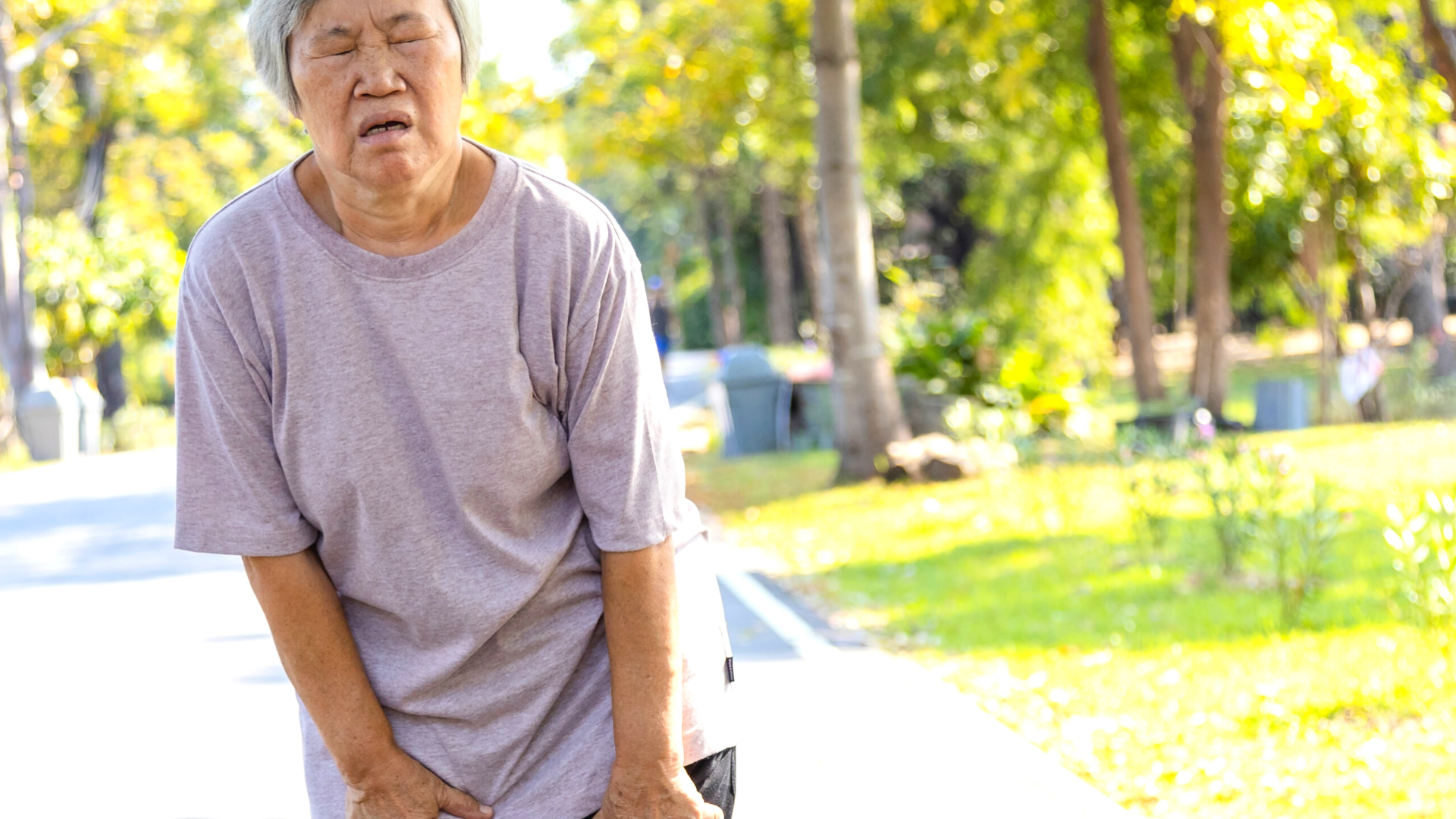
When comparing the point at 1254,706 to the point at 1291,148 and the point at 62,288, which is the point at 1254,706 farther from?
the point at 62,288

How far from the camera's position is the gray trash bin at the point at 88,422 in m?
22.5

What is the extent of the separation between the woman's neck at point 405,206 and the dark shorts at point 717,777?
811mm

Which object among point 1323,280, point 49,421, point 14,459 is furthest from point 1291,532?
point 14,459

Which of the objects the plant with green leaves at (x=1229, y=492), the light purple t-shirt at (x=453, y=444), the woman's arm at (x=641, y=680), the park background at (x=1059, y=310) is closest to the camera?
the light purple t-shirt at (x=453, y=444)

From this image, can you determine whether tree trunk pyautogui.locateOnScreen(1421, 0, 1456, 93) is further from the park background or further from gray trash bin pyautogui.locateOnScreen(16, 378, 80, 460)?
gray trash bin pyautogui.locateOnScreen(16, 378, 80, 460)

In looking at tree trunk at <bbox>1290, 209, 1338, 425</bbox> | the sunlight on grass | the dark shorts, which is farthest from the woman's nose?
the sunlight on grass

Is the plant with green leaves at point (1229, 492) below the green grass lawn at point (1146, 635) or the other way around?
the other way around

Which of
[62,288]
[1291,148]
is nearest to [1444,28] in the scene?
[1291,148]

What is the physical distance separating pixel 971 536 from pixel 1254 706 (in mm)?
5127

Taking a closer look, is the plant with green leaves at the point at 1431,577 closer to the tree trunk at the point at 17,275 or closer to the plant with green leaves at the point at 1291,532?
the plant with green leaves at the point at 1291,532

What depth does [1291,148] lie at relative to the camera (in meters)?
18.2

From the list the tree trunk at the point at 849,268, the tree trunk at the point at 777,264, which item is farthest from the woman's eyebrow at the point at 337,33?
the tree trunk at the point at 777,264

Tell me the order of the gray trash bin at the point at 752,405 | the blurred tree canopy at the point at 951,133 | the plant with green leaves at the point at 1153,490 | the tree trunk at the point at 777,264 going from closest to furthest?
1. the plant with green leaves at the point at 1153,490
2. the blurred tree canopy at the point at 951,133
3. the gray trash bin at the point at 752,405
4. the tree trunk at the point at 777,264

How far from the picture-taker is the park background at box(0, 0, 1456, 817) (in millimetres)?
6164
